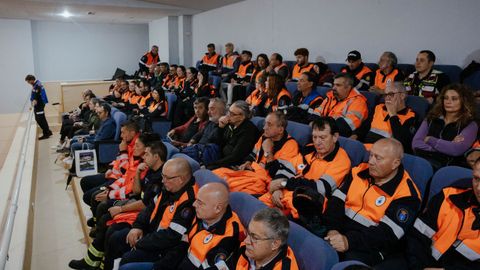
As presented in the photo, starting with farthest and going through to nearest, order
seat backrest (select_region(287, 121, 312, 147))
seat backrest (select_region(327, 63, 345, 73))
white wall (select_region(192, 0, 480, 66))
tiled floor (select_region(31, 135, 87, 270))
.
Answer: seat backrest (select_region(327, 63, 345, 73)), white wall (select_region(192, 0, 480, 66)), tiled floor (select_region(31, 135, 87, 270)), seat backrest (select_region(287, 121, 312, 147))

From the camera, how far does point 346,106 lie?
10.7 feet

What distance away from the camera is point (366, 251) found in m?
1.73

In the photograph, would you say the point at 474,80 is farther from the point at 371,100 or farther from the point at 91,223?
the point at 91,223

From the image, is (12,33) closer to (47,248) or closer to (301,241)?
(47,248)

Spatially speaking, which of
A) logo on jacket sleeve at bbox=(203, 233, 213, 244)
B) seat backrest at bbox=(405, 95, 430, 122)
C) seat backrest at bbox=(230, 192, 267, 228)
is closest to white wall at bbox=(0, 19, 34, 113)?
seat backrest at bbox=(405, 95, 430, 122)

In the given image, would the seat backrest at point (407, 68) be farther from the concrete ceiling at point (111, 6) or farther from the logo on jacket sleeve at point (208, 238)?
the concrete ceiling at point (111, 6)

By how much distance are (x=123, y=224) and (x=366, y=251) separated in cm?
157

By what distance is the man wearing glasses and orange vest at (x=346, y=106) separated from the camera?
3.19m

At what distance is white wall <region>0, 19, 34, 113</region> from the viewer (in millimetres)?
10766

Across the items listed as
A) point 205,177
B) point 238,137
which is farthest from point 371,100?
point 205,177

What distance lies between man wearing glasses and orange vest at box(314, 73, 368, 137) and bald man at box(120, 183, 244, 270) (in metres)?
1.69

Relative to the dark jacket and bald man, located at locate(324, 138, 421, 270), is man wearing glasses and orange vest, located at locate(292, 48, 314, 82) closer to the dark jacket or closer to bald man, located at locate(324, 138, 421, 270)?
the dark jacket

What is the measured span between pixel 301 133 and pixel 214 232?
1272mm

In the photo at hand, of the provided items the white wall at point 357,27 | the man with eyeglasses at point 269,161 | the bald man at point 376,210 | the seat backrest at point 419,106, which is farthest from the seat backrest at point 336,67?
the bald man at point 376,210
